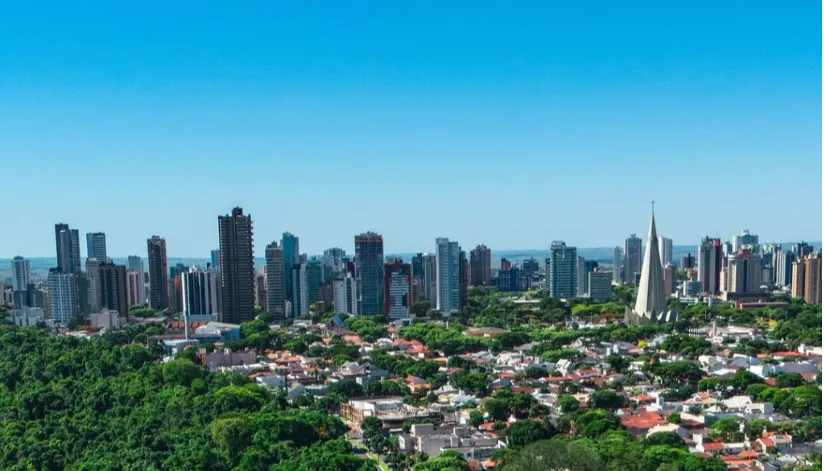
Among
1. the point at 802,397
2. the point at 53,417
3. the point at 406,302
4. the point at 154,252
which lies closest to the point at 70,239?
the point at 154,252

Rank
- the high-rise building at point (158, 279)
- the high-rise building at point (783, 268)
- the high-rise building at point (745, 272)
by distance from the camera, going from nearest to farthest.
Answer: the high-rise building at point (158, 279) < the high-rise building at point (745, 272) < the high-rise building at point (783, 268)

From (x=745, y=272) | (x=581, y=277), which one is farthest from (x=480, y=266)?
(x=745, y=272)

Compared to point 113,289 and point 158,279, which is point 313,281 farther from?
point 113,289

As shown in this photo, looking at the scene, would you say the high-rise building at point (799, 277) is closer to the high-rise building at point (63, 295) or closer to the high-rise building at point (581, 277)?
the high-rise building at point (581, 277)

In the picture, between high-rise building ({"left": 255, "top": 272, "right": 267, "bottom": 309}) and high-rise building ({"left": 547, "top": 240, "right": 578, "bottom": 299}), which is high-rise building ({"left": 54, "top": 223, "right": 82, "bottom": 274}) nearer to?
high-rise building ({"left": 255, "top": 272, "right": 267, "bottom": 309})

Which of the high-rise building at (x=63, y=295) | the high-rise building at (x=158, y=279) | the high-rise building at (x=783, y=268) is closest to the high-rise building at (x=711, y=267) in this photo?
the high-rise building at (x=783, y=268)

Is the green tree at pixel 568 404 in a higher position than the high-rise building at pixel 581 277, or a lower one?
higher
